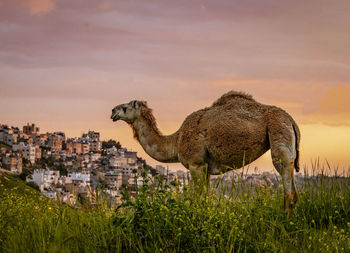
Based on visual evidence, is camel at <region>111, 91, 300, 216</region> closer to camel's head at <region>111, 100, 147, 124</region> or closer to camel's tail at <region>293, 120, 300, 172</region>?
camel's tail at <region>293, 120, 300, 172</region>

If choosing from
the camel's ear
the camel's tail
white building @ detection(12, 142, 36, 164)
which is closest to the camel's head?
the camel's ear

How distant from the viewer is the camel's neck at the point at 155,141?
1199 cm

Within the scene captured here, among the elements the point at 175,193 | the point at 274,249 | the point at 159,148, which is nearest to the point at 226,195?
the point at 175,193

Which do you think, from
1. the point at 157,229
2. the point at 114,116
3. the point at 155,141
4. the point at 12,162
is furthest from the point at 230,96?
the point at 12,162

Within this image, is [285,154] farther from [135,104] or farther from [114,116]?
[114,116]

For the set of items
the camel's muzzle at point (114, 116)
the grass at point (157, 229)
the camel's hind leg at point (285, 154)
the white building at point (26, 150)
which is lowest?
the grass at point (157, 229)

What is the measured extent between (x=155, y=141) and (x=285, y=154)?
358 centimetres

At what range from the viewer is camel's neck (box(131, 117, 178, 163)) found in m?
12.0

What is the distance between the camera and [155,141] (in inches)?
484

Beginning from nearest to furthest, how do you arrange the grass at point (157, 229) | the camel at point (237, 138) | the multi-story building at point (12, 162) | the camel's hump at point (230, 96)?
the grass at point (157, 229)
the camel at point (237, 138)
the camel's hump at point (230, 96)
the multi-story building at point (12, 162)

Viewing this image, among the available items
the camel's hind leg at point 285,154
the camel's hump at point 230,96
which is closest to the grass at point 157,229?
the camel's hind leg at point 285,154

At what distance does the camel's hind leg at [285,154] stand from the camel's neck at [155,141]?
266cm

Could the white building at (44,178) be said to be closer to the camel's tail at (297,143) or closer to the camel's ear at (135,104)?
the camel's ear at (135,104)

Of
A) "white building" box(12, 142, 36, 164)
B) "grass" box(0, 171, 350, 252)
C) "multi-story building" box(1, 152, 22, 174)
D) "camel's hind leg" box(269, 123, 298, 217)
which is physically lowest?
"grass" box(0, 171, 350, 252)
